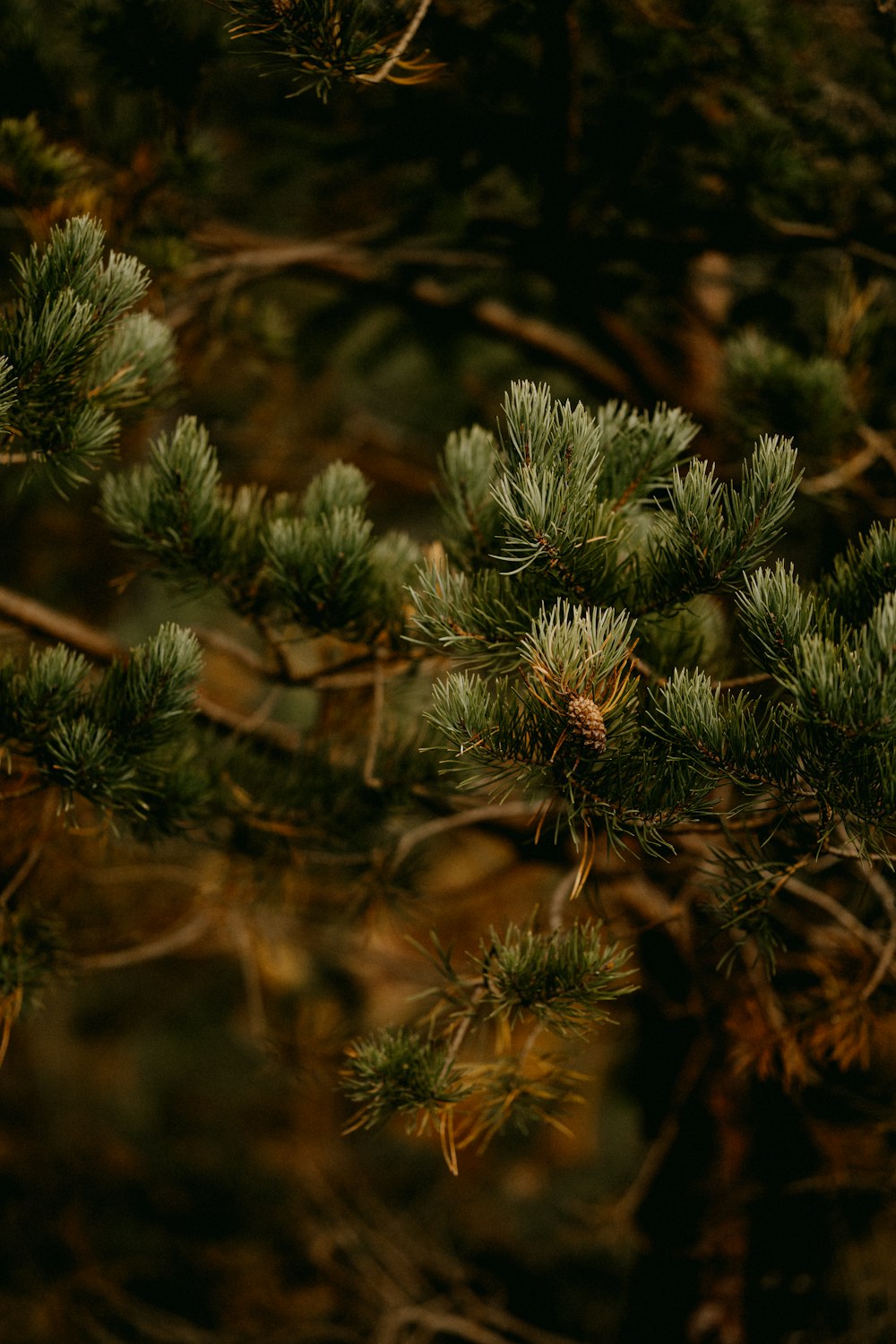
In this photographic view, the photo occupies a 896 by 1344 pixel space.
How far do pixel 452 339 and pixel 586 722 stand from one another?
1.45 meters

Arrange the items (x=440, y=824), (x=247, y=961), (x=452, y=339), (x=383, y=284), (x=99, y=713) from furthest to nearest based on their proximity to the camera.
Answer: (x=452, y=339)
(x=383, y=284)
(x=247, y=961)
(x=440, y=824)
(x=99, y=713)

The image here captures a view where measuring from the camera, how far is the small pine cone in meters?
0.54

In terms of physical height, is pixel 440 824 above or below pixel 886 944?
below

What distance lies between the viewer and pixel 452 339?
1.81 m

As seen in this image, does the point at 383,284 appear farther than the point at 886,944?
Yes

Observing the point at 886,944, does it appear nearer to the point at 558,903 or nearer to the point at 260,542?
the point at 558,903

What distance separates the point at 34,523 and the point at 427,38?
4.97 ft

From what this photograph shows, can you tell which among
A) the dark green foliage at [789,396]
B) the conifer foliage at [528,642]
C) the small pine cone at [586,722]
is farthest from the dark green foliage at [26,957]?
the dark green foliage at [789,396]

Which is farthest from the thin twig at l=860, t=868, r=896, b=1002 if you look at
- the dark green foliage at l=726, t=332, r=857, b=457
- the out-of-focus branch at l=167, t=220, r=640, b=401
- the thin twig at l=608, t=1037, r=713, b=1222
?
the out-of-focus branch at l=167, t=220, r=640, b=401

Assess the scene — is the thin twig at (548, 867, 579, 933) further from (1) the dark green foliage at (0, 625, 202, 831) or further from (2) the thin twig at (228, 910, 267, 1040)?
(2) the thin twig at (228, 910, 267, 1040)

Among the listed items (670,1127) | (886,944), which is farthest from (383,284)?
(670,1127)

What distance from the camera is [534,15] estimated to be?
0.85 meters

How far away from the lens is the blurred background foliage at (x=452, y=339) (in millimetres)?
952

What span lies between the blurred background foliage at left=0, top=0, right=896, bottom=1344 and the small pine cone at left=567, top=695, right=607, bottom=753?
1.11 feet
